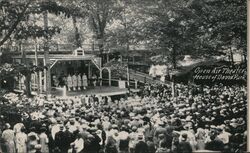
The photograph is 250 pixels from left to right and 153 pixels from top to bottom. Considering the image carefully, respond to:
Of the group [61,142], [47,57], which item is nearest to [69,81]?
[47,57]

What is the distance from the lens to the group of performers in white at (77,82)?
6113 mm

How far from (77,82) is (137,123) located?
1.07 meters

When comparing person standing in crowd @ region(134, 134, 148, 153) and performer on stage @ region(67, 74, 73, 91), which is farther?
performer on stage @ region(67, 74, 73, 91)

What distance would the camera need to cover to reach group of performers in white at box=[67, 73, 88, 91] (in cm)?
611

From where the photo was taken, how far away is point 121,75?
603 cm

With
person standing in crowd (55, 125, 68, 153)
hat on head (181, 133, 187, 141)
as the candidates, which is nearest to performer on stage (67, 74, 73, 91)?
A: person standing in crowd (55, 125, 68, 153)

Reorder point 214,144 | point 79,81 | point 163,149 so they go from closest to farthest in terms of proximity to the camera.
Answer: point 214,144, point 163,149, point 79,81

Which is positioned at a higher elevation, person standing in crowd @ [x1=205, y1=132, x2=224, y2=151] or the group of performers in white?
the group of performers in white

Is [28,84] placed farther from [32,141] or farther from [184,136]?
[184,136]

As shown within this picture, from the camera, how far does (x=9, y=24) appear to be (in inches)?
231

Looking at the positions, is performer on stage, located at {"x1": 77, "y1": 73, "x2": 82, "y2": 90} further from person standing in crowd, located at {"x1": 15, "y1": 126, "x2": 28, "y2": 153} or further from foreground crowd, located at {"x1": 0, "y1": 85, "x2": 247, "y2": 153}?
person standing in crowd, located at {"x1": 15, "y1": 126, "x2": 28, "y2": 153}

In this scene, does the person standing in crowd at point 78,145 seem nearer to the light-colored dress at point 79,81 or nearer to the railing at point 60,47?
the light-colored dress at point 79,81

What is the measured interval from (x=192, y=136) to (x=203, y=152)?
2.99 ft

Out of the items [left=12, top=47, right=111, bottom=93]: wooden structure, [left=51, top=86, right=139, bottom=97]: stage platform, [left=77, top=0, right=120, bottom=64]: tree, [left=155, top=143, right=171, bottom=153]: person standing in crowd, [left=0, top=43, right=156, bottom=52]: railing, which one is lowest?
[left=155, top=143, right=171, bottom=153]: person standing in crowd
